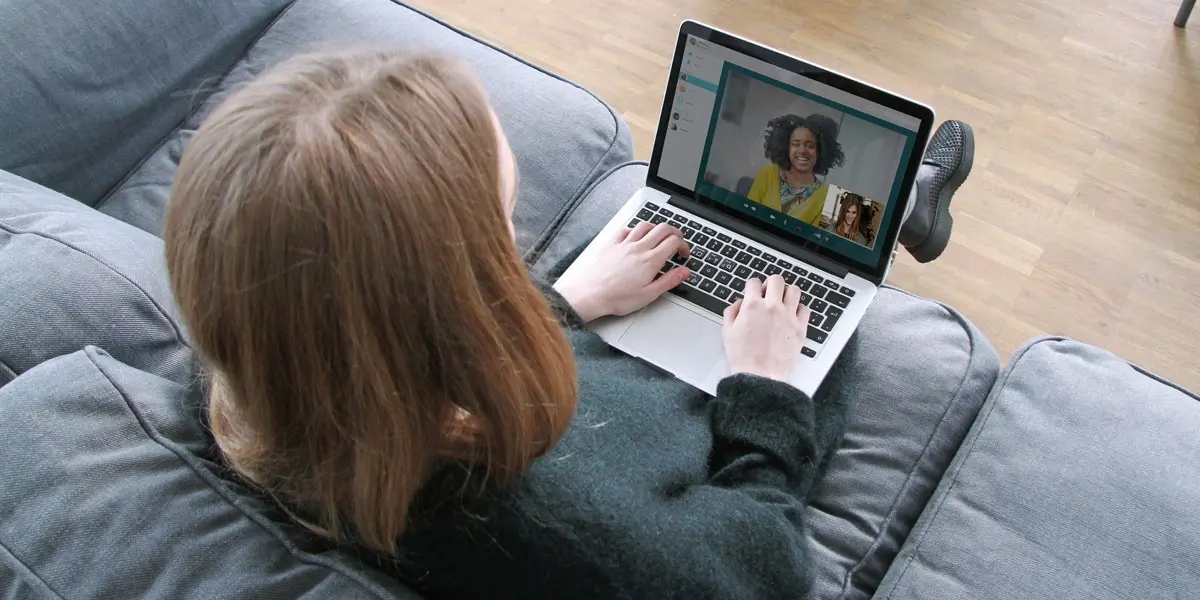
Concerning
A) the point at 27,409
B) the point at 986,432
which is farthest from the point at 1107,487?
the point at 27,409

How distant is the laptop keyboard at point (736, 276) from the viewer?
1.04 meters

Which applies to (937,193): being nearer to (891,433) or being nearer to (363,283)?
(891,433)

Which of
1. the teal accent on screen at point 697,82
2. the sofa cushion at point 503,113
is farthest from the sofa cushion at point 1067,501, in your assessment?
the sofa cushion at point 503,113

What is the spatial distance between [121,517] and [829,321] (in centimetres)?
76

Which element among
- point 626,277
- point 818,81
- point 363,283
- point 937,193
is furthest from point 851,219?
point 363,283

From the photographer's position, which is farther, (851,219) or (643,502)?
(851,219)

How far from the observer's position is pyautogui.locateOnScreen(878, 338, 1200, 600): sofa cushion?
0.90 metres

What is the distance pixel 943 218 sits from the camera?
4.37ft

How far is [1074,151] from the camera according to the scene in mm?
1811

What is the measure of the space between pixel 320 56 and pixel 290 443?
29 cm

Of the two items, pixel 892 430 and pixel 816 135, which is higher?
pixel 816 135

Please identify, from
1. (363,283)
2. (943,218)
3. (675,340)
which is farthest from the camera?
(943,218)

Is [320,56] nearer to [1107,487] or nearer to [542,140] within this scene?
[542,140]

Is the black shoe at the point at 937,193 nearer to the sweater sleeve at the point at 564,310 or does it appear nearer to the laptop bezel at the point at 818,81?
the laptop bezel at the point at 818,81
